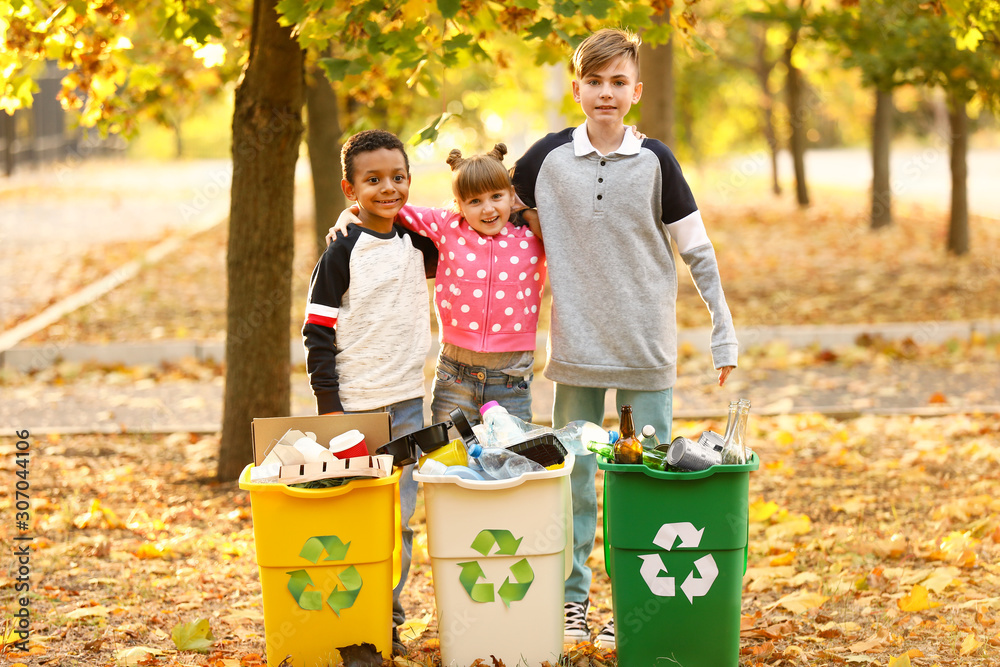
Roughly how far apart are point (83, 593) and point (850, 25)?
857 centimetres

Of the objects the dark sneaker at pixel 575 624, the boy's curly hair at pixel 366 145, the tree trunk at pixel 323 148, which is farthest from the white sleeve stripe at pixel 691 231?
the tree trunk at pixel 323 148

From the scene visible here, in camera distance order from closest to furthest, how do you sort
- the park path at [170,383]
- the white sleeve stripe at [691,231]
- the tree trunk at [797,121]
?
the white sleeve stripe at [691,231] < the park path at [170,383] < the tree trunk at [797,121]

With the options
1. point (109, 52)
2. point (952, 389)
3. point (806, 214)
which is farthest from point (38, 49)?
point (806, 214)

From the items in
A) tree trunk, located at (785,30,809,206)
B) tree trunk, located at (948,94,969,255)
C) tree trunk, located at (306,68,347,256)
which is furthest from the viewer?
tree trunk, located at (785,30,809,206)

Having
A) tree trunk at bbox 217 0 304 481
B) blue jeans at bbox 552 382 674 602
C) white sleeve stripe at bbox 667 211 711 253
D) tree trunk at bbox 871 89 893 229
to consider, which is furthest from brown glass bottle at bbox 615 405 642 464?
tree trunk at bbox 871 89 893 229

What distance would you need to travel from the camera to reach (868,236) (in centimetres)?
1294

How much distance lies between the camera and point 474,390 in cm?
317

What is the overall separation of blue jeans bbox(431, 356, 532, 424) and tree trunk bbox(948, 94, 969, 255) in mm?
8900

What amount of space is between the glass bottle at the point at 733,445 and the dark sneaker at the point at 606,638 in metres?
0.73

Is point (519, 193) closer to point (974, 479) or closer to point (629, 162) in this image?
point (629, 162)

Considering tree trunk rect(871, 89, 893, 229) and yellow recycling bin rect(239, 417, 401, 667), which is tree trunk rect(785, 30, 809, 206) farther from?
yellow recycling bin rect(239, 417, 401, 667)

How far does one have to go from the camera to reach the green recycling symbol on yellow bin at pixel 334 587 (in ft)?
9.18

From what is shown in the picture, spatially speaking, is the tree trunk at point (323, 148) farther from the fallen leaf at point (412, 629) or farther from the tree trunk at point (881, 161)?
the tree trunk at point (881, 161)

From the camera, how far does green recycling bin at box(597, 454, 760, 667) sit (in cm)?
281
